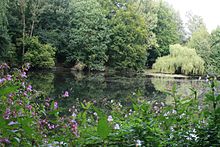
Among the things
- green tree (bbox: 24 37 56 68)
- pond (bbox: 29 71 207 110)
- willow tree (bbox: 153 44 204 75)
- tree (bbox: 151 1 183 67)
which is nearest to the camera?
pond (bbox: 29 71 207 110)

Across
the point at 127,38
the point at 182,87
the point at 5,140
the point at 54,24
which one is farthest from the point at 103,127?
the point at 127,38

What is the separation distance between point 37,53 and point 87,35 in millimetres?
4468

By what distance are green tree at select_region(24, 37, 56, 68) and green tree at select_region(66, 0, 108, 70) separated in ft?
8.73

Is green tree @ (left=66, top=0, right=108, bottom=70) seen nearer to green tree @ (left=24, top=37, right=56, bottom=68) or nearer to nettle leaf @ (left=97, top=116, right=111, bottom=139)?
green tree @ (left=24, top=37, right=56, bottom=68)

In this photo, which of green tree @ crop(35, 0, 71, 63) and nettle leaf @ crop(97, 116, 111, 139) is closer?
nettle leaf @ crop(97, 116, 111, 139)

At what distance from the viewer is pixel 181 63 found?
2431cm

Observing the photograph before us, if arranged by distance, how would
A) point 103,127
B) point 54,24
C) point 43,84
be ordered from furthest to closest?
1. point 54,24
2. point 43,84
3. point 103,127

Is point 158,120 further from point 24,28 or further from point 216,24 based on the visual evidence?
point 216,24

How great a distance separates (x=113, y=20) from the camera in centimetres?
2600

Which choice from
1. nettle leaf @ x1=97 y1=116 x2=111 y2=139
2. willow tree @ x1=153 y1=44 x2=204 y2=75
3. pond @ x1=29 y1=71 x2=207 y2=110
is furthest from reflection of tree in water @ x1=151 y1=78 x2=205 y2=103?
willow tree @ x1=153 y1=44 x2=204 y2=75

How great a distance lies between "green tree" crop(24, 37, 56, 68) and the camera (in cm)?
2109

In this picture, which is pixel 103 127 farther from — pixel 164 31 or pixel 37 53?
pixel 164 31

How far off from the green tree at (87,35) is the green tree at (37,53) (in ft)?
8.73

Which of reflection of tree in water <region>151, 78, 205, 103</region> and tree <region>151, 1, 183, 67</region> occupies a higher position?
tree <region>151, 1, 183, 67</region>
